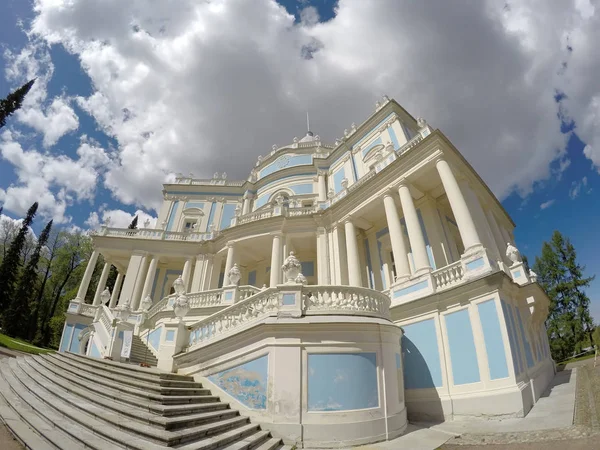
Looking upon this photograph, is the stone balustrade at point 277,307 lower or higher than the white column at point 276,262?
lower

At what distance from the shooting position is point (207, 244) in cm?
2183

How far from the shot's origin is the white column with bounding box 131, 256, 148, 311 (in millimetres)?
20438

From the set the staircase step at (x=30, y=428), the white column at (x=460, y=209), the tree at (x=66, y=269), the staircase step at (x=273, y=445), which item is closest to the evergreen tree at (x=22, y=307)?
the tree at (x=66, y=269)

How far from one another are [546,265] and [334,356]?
33.2 metres

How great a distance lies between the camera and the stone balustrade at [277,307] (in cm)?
693

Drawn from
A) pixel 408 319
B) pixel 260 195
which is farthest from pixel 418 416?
pixel 260 195

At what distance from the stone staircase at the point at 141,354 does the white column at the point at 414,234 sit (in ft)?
35.5

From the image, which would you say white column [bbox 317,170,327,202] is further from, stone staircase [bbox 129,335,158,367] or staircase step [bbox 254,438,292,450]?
staircase step [bbox 254,438,292,450]

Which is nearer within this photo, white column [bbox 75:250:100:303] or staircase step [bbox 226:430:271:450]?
staircase step [bbox 226:430:271:450]

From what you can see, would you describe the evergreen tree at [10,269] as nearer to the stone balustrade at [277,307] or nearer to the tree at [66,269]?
the tree at [66,269]

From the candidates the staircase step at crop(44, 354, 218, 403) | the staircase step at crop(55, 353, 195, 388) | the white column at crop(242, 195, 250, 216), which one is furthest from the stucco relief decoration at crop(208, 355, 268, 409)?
the white column at crop(242, 195, 250, 216)

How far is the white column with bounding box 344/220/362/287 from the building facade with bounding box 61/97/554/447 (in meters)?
0.08

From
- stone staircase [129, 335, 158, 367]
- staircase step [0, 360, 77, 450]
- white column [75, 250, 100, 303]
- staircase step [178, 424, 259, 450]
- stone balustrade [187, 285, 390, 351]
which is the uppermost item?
white column [75, 250, 100, 303]

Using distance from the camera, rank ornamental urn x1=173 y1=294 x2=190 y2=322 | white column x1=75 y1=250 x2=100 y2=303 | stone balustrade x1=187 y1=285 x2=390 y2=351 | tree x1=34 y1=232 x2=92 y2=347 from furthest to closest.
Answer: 1. tree x1=34 y1=232 x2=92 y2=347
2. white column x1=75 y1=250 x2=100 y2=303
3. ornamental urn x1=173 y1=294 x2=190 y2=322
4. stone balustrade x1=187 y1=285 x2=390 y2=351
